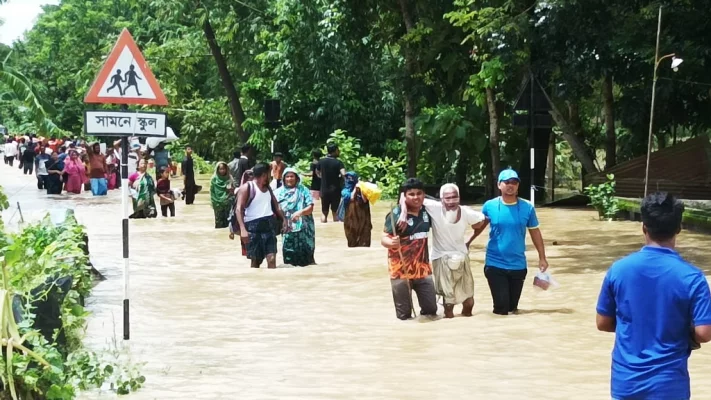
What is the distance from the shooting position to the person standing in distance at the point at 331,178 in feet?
79.8

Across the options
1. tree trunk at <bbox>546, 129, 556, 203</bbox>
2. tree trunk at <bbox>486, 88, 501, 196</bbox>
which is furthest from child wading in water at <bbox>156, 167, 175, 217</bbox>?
tree trunk at <bbox>546, 129, 556, 203</bbox>

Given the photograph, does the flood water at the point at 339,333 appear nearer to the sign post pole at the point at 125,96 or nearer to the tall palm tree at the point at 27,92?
the sign post pole at the point at 125,96

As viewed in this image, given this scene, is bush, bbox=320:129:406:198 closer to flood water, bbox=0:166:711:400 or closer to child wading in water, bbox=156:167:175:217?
A: child wading in water, bbox=156:167:175:217

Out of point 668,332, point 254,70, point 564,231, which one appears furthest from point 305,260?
point 254,70

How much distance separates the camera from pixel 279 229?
1742cm

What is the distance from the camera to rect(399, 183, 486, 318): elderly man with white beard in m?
11.8

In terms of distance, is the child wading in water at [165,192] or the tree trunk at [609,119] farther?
the tree trunk at [609,119]

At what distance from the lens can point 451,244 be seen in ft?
38.8

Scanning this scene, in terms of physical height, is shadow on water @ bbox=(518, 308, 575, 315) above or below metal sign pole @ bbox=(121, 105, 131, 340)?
below

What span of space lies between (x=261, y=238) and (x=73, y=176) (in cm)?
2307

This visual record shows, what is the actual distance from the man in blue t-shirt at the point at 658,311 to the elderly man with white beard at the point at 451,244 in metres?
6.51

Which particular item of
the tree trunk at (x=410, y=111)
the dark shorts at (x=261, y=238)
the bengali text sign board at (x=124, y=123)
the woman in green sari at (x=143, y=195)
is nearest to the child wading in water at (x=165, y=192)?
the woman in green sari at (x=143, y=195)

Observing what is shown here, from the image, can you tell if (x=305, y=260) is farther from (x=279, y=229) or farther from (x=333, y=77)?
(x=333, y=77)

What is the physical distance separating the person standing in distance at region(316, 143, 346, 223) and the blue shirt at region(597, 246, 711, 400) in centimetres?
1881
